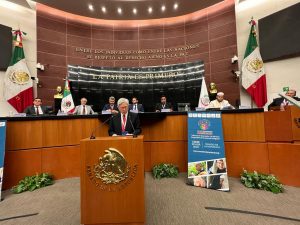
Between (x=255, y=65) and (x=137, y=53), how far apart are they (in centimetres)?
404

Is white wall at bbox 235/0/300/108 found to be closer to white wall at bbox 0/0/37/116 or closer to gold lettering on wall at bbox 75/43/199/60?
gold lettering on wall at bbox 75/43/199/60

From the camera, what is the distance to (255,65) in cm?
537

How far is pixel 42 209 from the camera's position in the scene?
7.20 feet

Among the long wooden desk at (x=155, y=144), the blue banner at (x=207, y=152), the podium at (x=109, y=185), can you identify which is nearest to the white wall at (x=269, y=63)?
the long wooden desk at (x=155, y=144)

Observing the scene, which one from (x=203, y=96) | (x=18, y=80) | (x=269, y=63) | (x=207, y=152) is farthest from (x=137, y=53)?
(x=207, y=152)

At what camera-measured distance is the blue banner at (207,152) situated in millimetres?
2682

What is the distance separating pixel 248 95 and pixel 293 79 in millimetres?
1189

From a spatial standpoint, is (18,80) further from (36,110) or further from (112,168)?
(112,168)

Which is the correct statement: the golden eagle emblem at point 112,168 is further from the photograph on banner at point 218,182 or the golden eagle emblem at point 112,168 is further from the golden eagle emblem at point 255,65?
the golden eagle emblem at point 255,65

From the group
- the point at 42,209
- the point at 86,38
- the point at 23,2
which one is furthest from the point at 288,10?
the point at 23,2

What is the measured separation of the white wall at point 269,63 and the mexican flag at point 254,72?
18cm

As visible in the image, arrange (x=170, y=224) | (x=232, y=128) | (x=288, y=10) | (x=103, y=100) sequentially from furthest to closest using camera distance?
(x=103, y=100)
(x=288, y=10)
(x=232, y=128)
(x=170, y=224)

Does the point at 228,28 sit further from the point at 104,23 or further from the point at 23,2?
the point at 23,2

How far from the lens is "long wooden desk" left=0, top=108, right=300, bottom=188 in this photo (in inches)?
109
